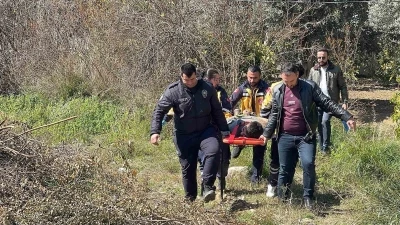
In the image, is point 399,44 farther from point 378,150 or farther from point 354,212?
point 354,212

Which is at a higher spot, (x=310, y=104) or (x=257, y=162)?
(x=310, y=104)

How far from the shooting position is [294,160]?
6.65m

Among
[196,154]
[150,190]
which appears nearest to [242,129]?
[196,154]

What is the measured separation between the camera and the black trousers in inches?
243

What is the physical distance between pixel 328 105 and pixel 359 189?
96 cm

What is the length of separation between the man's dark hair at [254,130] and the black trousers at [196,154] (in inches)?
21.4

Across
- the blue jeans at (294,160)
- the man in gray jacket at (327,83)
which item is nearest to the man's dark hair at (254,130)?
the blue jeans at (294,160)

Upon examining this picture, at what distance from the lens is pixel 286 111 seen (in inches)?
256

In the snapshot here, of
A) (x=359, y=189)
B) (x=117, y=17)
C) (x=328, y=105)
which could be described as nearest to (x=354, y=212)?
(x=359, y=189)

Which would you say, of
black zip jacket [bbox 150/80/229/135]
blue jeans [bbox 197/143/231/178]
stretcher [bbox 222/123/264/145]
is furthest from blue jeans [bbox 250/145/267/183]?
black zip jacket [bbox 150/80/229/135]

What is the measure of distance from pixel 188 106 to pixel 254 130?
97 centimetres

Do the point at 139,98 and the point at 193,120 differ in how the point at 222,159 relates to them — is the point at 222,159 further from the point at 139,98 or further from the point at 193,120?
the point at 139,98

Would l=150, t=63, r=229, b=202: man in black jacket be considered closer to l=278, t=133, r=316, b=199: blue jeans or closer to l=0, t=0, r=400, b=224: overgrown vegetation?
l=0, t=0, r=400, b=224: overgrown vegetation

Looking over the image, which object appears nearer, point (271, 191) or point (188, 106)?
point (188, 106)
